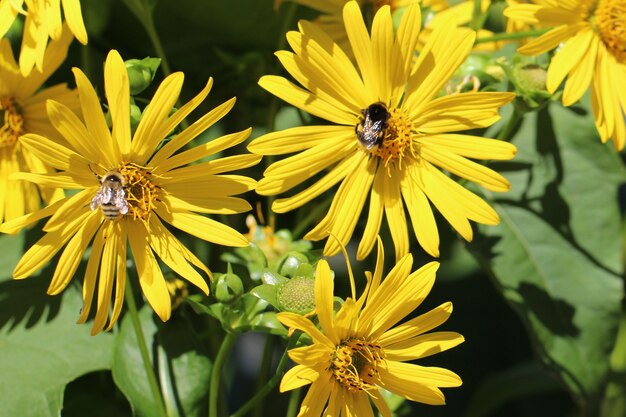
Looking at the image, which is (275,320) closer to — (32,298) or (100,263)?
(100,263)

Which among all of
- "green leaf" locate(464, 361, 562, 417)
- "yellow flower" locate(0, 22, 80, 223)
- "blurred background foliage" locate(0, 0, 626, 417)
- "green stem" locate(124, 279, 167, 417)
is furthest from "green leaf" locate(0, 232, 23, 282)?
"green leaf" locate(464, 361, 562, 417)

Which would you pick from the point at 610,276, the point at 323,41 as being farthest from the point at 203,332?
the point at 610,276

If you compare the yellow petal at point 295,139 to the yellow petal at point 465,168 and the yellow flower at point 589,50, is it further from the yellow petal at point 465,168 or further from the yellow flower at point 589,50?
the yellow flower at point 589,50

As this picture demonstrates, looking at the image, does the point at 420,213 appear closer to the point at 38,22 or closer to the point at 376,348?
the point at 376,348

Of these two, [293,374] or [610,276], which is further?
[610,276]

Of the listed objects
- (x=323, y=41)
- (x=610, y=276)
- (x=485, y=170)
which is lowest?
(x=610, y=276)

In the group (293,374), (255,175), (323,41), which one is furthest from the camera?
(255,175)
